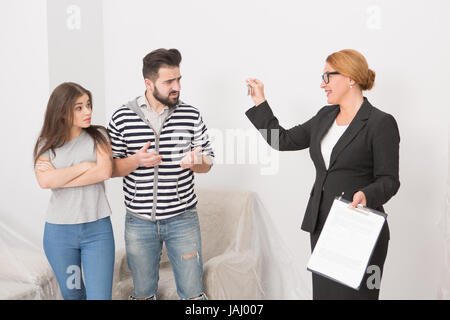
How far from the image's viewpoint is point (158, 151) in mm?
2268

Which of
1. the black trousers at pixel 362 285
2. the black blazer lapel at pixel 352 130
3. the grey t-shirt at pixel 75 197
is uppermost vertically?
the black blazer lapel at pixel 352 130

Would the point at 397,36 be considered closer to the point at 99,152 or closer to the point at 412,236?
the point at 412,236

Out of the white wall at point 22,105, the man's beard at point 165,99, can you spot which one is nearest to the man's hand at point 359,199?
the man's beard at point 165,99

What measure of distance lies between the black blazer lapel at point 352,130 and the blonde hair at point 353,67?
0.36 ft

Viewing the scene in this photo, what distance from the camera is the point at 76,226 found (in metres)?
2.11

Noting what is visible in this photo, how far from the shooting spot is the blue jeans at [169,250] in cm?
229

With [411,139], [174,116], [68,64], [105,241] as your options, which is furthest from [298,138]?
[68,64]

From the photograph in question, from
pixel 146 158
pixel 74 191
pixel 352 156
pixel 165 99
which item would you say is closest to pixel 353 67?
pixel 352 156

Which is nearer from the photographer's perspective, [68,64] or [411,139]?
[411,139]

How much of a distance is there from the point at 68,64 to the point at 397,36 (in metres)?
1.97

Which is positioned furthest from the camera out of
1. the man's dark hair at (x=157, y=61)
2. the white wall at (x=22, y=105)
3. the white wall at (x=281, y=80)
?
the white wall at (x=22, y=105)

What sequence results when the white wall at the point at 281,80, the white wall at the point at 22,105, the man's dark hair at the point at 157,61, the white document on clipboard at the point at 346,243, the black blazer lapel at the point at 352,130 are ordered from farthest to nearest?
the white wall at the point at 22,105 < the white wall at the point at 281,80 < the man's dark hair at the point at 157,61 < the black blazer lapel at the point at 352,130 < the white document on clipboard at the point at 346,243

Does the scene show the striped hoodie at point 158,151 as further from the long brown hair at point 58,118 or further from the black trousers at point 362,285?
the black trousers at point 362,285

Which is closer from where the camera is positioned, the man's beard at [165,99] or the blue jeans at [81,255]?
the blue jeans at [81,255]
